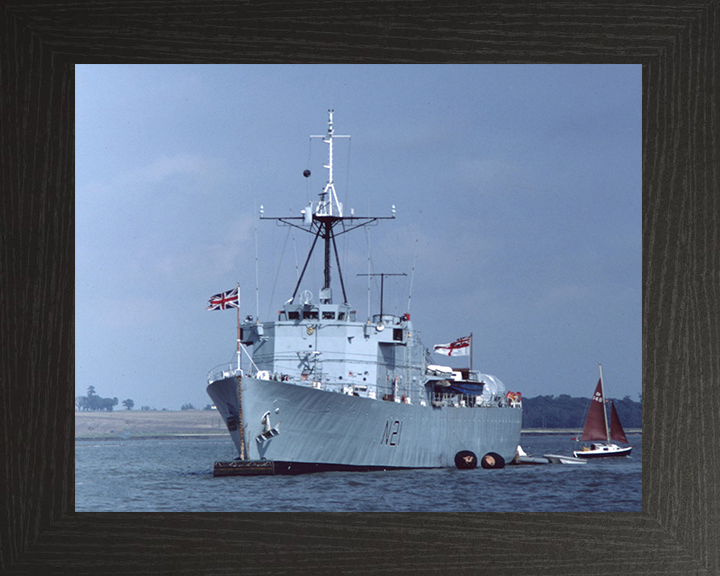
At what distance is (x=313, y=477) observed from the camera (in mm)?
18266

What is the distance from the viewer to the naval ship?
1864cm

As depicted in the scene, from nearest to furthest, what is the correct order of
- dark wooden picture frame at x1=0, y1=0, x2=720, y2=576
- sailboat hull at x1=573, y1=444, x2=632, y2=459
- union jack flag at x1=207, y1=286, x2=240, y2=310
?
1. dark wooden picture frame at x1=0, y1=0, x2=720, y2=576
2. union jack flag at x1=207, y1=286, x2=240, y2=310
3. sailboat hull at x1=573, y1=444, x2=632, y2=459

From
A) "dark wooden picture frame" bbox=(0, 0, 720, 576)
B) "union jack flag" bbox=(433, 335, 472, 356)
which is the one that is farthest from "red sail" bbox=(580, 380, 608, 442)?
"dark wooden picture frame" bbox=(0, 0, 720, 576)

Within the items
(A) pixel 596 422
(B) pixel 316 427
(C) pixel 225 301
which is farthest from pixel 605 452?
(C) pixel 225 301

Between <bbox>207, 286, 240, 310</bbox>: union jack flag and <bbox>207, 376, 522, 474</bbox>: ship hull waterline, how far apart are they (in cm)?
427

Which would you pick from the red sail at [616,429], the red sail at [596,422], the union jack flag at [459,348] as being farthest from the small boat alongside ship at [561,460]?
the union jack flag at [459,348]

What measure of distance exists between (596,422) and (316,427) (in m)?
16.7

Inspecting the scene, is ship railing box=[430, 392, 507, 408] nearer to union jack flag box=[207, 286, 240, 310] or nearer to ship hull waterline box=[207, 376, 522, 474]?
ship hull waterline box=[207, 376, 522, 474]

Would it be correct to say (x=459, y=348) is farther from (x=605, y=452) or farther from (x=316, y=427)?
(x=605, y=452)

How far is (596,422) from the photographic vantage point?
33406mm

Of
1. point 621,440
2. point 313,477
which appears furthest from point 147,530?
point 621,440

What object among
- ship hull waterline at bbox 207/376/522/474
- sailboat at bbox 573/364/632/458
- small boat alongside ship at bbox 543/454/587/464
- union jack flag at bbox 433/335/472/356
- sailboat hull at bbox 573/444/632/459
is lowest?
sailboat hull at bbox 573/444/632/459

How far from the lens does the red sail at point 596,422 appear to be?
109 feet

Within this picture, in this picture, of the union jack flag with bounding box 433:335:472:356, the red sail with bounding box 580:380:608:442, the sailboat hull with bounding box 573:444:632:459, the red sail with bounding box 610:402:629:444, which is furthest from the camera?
the red sail with bounding box 580:380:608:442
